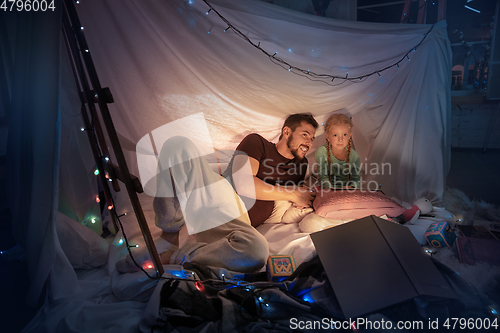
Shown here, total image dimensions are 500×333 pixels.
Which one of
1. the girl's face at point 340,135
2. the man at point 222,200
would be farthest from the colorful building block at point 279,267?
→ the girl's face at point 340,135

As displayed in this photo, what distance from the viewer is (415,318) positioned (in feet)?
3.75

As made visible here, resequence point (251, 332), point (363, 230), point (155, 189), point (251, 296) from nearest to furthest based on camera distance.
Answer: point (251, 332) → point (251, 296) → point (363, 230) → point (155, 189)

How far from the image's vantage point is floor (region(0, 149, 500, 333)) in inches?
55.7

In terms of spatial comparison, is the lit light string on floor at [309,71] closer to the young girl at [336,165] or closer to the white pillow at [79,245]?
the young girl at [336,165]

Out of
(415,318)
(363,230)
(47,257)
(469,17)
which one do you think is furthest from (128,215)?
(469,17)

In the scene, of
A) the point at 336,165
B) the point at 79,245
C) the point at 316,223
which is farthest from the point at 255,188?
the point at 79,245

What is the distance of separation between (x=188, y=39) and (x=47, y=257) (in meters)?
1.44

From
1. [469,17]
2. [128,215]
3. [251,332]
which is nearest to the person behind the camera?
[251,332]

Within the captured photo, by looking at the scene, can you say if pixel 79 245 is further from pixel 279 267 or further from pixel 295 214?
pixel 295 214

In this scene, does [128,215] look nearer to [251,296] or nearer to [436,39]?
[251,296]

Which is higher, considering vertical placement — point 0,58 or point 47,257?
point 0,58

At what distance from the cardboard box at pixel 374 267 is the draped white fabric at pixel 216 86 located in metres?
1.16

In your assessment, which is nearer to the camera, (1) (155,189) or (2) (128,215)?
(1) (155,189)

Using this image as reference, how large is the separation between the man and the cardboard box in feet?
1.44
